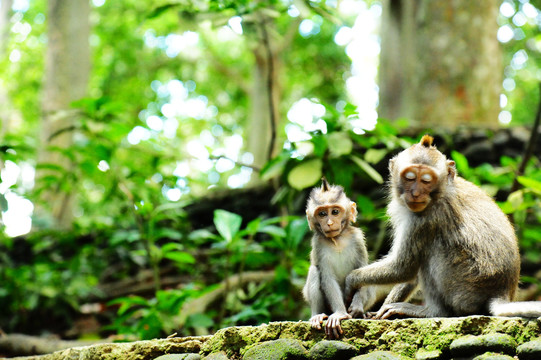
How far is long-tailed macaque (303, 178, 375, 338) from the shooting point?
3.77 m

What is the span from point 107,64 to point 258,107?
824 centimetres

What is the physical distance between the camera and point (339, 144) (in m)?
5.03

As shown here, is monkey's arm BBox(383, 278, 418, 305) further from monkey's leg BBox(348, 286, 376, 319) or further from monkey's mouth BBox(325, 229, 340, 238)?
monkey's mouth BBox(325, 229, 340, 238)

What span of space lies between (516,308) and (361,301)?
1.03 meters

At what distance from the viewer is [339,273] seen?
393 centimetres

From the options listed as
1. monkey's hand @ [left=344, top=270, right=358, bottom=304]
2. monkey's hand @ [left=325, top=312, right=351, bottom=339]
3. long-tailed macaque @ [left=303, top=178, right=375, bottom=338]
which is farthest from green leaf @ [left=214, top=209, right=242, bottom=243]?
monkey's hand @ [left=325, top=312, right=351, bottom=339]

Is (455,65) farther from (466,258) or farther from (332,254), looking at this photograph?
(466,258)

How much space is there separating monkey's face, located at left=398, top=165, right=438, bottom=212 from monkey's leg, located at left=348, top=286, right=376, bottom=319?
2.53 ft

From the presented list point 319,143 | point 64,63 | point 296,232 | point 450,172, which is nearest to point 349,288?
point 450,172

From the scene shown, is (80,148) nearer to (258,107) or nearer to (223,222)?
(223,222)

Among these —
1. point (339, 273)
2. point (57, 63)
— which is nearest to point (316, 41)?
point (57, 63)

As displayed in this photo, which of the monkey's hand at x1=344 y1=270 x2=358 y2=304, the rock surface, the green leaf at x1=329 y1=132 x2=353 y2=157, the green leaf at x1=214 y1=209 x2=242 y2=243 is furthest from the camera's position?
the green leaf at x1=214 y1=209 x2=242 y2=243

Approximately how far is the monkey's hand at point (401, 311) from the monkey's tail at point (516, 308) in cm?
44

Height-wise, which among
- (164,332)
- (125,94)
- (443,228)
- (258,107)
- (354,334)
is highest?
(125,94)
